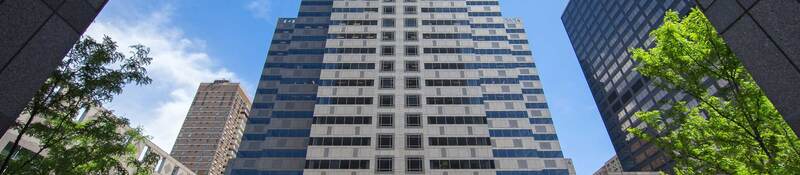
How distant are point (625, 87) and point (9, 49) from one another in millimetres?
98287

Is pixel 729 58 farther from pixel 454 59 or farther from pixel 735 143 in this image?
pixel 454 59

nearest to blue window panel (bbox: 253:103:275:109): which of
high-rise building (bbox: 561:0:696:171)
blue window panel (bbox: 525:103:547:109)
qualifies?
blue window panel (bbox: 525:103:547:109)

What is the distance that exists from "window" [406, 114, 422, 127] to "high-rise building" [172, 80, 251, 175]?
362 feet

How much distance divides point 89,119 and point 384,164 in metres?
25.5

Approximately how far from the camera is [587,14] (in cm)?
10375

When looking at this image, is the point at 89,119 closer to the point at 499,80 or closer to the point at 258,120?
the point at 258,120

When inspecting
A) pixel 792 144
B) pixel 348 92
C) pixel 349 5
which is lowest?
pixel 792 144

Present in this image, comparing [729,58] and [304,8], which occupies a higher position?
[304,8]

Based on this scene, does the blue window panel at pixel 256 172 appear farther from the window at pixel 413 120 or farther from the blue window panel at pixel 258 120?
the window at pixel 413 120

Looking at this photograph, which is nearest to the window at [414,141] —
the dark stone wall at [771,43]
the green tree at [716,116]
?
the green tree at [716,116]

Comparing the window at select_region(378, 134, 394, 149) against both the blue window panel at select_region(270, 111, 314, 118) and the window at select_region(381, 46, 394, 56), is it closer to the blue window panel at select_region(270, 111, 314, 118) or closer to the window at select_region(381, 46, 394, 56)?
the window at select_region(381, 46, 394, 56)

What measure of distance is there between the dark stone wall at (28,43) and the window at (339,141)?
118 ft

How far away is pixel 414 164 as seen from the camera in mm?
39469

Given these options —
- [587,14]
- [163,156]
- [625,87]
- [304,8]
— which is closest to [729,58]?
[163,156]
